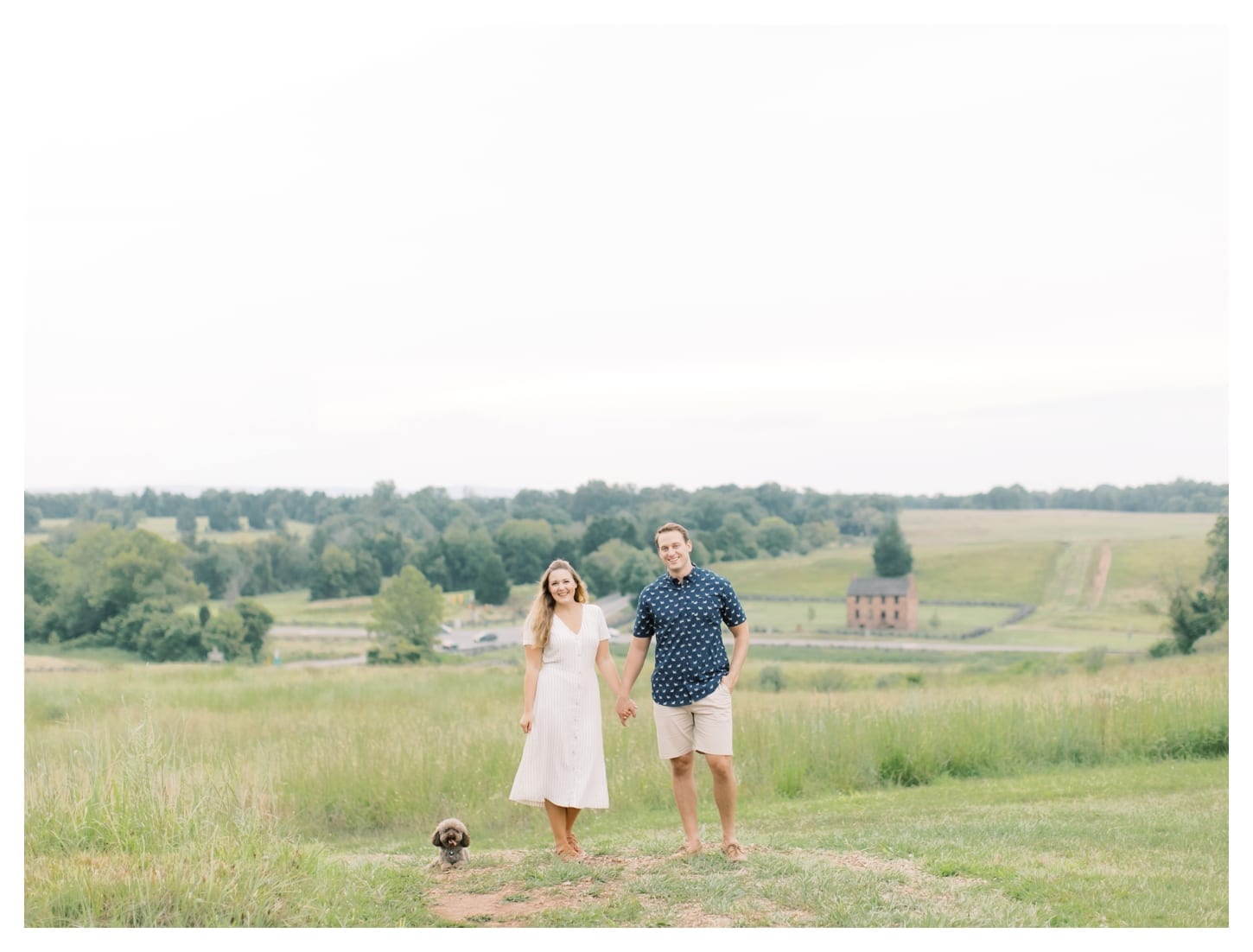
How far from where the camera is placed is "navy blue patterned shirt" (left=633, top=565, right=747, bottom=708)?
7570mm

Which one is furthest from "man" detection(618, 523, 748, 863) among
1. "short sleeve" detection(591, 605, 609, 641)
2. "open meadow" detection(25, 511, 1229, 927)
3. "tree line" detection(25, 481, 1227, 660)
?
"tree line" detection(25, 481, 1227, 660)

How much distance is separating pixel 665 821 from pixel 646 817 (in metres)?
0.38

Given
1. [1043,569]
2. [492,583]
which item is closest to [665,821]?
[492,583]

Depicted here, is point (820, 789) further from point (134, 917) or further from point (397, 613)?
point (397, 613)

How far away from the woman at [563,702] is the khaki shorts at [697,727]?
1.36ft

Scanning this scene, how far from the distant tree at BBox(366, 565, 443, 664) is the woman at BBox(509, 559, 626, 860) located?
60.9 meters

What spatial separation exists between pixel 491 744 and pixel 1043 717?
703 cm

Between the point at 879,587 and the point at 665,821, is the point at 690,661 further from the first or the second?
Result: the point at 879,587

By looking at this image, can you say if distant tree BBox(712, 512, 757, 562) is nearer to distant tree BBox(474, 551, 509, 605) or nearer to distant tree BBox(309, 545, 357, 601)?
distant tree BBox(474, 551, 509, 605)

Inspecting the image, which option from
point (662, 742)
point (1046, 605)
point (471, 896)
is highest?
point (662, 742)

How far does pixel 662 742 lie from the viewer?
7777 mm

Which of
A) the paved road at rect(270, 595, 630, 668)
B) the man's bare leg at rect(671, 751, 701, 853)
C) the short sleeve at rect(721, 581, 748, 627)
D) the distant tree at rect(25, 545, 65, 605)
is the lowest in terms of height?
the paved road at rect(270, 595, 630, 668)

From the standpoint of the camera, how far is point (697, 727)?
768 cm

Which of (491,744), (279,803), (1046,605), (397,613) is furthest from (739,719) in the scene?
(1046,605)
